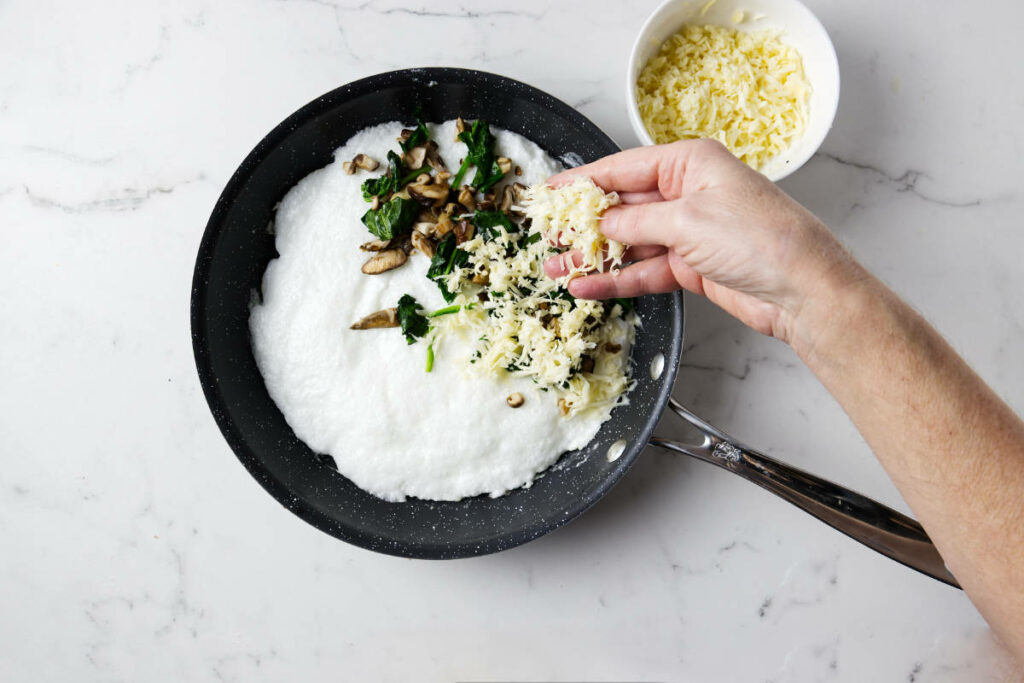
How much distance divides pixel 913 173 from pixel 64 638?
8.62 feet

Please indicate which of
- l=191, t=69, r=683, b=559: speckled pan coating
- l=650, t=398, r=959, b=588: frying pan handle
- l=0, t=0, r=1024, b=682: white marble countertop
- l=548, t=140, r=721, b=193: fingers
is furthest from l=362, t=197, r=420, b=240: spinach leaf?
l=650, t=398, r=959, b=588: frying pan handle

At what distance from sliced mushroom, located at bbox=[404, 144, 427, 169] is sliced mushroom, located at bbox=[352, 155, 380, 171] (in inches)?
3.2

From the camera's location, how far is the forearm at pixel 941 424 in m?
1.37

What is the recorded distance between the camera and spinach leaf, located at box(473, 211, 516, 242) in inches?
71.6

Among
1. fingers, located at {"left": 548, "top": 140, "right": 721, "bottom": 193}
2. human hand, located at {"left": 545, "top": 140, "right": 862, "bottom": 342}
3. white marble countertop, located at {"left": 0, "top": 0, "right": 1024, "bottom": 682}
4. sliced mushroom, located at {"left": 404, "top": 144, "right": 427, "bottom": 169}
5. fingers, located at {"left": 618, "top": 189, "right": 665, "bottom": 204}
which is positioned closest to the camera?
human hand, located at {"left": 545, "top": 140, "right": 862, "bottom": 342}

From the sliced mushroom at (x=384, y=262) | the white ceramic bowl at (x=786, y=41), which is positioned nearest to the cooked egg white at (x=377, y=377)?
the sliced mushroom at (x=384, y=262)

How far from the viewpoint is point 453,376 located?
180 centimetres

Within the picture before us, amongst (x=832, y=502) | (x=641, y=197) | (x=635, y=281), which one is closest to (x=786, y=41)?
(x=641, y=197)

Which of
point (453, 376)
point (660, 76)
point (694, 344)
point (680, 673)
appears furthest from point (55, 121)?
point (680, 673)

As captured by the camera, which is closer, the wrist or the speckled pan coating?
the wrist

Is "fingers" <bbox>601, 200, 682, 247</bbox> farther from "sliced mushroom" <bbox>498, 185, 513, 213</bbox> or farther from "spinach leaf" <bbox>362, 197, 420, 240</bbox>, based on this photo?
"spinach leaf" <bbox>362, 197, 420, 240</bbox>

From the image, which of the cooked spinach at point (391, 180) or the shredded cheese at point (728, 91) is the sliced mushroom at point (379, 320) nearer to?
the cooked spinach at point (391, 180)

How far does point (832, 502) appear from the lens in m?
1.80

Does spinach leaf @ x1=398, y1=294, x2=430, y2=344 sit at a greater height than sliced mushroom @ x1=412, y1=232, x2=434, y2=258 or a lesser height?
lesser
